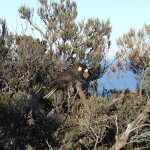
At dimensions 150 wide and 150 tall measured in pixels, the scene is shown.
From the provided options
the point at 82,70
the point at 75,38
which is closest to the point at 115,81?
the point at 75,38

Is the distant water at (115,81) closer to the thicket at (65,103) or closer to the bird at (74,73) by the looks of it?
the thicket at (65,103)

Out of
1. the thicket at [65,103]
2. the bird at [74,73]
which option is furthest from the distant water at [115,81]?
the bird at [74,73]

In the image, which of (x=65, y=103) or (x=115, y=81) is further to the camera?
(x=115, y=81)

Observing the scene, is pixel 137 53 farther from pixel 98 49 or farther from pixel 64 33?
pixel 64 33

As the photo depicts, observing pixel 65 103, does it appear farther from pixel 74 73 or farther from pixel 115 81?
pixel 115 81

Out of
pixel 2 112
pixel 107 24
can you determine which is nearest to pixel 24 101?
pixel 2 112

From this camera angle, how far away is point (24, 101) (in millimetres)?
12703

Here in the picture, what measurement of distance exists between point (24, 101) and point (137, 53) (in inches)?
561

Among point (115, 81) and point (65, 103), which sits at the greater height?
point (115, 81)

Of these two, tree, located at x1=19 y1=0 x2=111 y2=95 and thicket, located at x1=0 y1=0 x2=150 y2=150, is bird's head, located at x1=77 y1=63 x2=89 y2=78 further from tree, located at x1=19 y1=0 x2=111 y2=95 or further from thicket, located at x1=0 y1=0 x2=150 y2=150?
tree, located at x1=19 y1=0 x2=111 y2=95

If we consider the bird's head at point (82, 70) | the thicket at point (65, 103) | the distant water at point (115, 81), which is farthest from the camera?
the distant water at point (115, 81)

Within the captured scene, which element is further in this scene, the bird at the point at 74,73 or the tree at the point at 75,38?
the tree at the point at 75,38

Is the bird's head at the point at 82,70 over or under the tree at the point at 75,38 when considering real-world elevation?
under

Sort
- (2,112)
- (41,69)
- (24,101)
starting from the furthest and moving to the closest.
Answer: (41,69)
(24,101)
(2,112)
